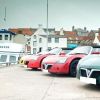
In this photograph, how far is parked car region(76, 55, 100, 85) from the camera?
355 inches

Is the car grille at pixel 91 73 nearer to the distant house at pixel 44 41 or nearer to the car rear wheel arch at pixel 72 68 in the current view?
the car rear wheel arch at pixel 72 68

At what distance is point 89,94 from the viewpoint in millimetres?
8461

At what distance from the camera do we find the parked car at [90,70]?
9008 millimetres

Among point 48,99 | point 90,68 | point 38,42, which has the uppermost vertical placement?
point 38,42

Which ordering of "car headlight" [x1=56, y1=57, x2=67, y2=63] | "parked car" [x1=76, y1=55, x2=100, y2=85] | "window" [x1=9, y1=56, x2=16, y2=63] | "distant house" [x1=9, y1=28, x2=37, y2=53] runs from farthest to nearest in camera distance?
1. "distant house" [x1=9, y1=28, x2=37, y2=53]
2. "window" [x1=9, y1=56, x2=16, y2=63]
3. "car headlight" [x1=56, y1=57, x2=67, y2=63]
4. "parked car" [x1=76, y1=55, x2=100, y2=85]

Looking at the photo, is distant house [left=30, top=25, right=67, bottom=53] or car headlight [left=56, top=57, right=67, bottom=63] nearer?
car headlight [left=56, top=57, right=67, bottom=63]

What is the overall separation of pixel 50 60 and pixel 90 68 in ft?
15.9

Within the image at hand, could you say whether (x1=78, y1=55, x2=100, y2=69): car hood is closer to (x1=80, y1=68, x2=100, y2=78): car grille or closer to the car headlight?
(x1=80, y1=68, x2=100, y2=78): car grille

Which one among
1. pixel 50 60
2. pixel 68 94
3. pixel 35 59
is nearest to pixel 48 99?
pixel 68 94

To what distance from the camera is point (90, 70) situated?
916 cm

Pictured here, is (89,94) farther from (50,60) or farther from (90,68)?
(50,60)

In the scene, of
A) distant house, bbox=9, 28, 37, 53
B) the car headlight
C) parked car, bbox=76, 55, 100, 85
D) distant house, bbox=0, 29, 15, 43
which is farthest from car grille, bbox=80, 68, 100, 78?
distant house, bbox=0, 29, 15, 43

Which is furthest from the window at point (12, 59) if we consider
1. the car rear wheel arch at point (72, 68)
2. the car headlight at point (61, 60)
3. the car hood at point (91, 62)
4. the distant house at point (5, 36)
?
the distant house at point (5, 36)

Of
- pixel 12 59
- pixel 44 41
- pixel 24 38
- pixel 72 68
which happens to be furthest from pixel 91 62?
pixel 44 41
